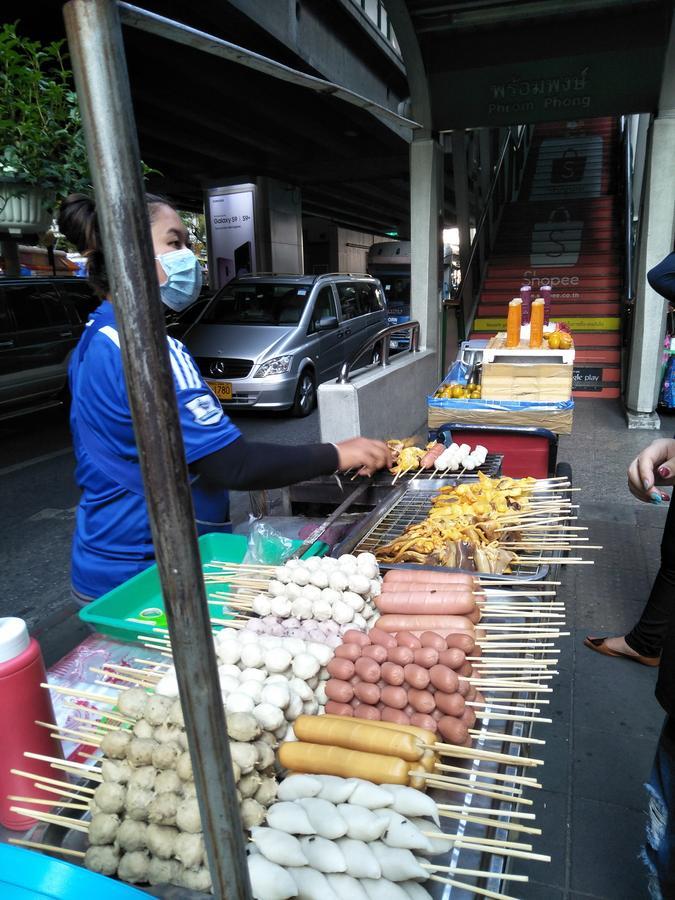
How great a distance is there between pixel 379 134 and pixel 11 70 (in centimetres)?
1423

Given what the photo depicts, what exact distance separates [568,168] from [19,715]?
18.7 m

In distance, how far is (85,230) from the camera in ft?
6.43

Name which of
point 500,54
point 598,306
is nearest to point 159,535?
point 500,54

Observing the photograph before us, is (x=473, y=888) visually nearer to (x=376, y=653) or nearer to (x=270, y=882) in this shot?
(x=270, y=882)

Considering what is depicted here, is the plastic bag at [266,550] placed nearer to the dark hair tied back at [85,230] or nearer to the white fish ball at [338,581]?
the white fish ball at [338,581]

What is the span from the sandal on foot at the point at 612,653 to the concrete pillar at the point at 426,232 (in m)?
6.78

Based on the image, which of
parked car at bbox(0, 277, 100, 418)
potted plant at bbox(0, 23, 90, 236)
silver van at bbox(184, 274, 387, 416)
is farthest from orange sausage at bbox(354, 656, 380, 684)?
parked car at bbox(0, 277, 100, 418)

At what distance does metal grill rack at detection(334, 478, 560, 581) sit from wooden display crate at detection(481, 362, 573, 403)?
7.20ft

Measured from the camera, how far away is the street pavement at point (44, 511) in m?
4.77

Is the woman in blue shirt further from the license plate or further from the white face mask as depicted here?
the license plate

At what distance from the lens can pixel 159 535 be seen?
0.78 m

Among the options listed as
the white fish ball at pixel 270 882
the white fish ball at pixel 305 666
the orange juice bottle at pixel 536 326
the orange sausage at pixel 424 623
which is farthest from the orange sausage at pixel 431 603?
the orange juice bottle at pixel 536 326

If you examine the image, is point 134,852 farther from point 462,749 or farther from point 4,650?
point 462,749

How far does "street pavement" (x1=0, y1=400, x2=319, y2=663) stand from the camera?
4.77 m
